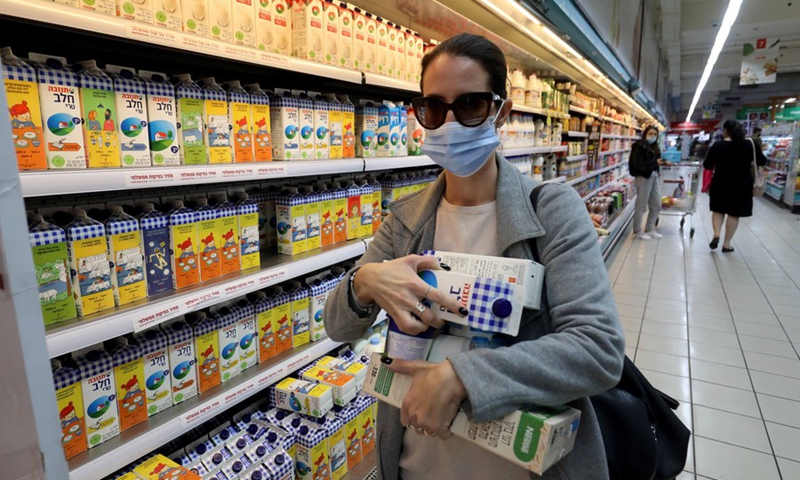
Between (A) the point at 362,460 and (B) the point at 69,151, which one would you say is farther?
(A) the point at 362,460

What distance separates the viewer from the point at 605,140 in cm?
1004

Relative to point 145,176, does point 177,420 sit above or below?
below

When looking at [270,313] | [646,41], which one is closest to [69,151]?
[270,313]

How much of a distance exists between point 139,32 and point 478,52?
1058 mm

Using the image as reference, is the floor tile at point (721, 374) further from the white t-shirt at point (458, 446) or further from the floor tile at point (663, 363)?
the white t-shirt at point (458, 446)

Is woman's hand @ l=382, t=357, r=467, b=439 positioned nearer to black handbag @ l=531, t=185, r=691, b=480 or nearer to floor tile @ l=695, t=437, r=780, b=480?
black handbag @ l=531, t=185, r=691, b=480

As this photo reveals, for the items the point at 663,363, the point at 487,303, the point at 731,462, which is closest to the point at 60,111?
the point at 487,303

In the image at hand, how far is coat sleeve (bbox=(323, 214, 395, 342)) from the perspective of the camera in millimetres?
1095

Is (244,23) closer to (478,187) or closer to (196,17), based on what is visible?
(196,17)

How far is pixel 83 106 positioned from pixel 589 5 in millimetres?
5457

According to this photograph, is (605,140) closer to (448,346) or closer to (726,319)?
(726,319)

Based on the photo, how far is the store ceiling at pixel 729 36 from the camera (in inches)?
464

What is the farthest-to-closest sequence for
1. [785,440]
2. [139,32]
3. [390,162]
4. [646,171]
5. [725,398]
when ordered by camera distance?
[646,171] → [725,398] → [785,440] → [390,162] → [139,32]

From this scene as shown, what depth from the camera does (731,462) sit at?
280cm
